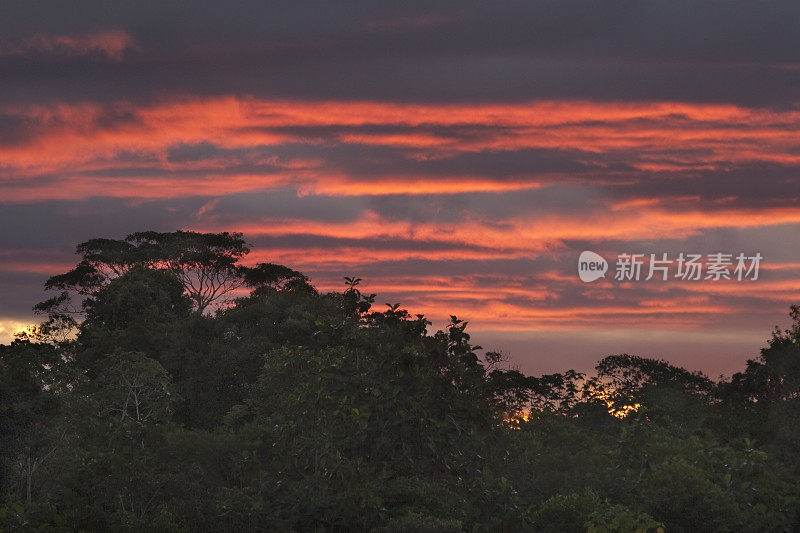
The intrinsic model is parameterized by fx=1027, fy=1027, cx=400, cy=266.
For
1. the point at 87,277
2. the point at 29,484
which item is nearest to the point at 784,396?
the point at 29,484

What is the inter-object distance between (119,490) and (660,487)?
1092 cm

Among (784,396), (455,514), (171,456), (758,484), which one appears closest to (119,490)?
(171,456)

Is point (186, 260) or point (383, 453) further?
point (186, 260)

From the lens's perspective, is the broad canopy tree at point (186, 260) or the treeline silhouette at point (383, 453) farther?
the broad canopy tree at point (186, 260)

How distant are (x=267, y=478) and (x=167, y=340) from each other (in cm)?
2869

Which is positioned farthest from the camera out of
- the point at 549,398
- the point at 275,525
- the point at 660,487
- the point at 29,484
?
Result: the point at 549,398

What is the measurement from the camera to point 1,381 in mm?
26250

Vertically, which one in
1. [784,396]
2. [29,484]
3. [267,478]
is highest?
[784,396]

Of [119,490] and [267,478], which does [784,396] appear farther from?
[119,490]

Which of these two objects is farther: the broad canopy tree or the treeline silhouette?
the broad canopy tree

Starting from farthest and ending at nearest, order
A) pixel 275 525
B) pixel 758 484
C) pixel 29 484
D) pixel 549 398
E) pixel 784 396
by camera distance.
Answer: pixel 549 398
pixel 784 396
pixel 29 484
pixel 758 484
pixel 275 525

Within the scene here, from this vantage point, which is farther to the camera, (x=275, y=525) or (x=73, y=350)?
(x=73, y=350)

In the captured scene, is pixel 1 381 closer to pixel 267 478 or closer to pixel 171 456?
pixel 171 456

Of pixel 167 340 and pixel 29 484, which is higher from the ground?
pixel 167 340
